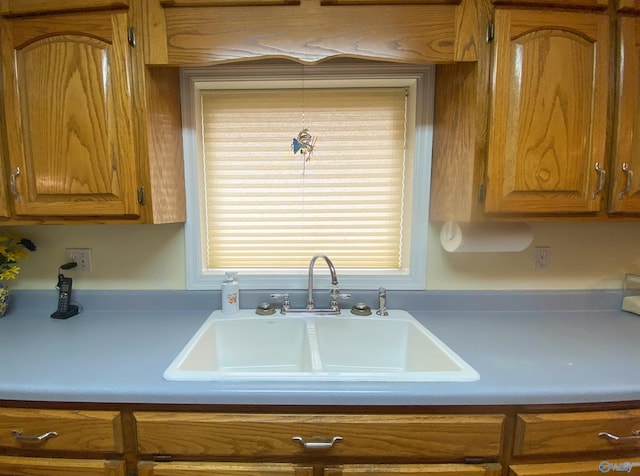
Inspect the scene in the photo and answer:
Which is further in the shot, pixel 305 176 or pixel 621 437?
pixel 305 176

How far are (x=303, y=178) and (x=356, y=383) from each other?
0.94 meters

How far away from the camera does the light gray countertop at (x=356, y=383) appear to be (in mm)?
837

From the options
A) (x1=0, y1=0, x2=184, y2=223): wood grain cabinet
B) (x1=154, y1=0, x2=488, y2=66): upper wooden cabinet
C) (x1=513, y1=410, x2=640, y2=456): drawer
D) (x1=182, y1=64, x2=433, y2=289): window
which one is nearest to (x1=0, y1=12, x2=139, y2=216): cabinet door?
(x1=0, y1=0, x2=184, y2=223): wood grain cabinet

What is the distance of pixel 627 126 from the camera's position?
1091 mm

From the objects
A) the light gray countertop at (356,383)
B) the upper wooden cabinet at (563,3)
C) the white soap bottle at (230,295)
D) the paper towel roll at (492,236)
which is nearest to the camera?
the light gray countertop at (356,383)

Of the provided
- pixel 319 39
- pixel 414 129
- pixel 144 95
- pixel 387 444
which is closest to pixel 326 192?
pixel 414 129

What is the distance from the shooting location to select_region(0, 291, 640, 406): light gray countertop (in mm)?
837

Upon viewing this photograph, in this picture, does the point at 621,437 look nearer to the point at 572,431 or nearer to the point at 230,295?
the point at 572,431

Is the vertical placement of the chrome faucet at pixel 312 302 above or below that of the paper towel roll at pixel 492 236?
below

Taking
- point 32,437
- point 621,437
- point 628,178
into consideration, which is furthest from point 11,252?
point 628,178

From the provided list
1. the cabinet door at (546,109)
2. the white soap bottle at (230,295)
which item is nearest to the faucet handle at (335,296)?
the white soap bottle at (230,295)

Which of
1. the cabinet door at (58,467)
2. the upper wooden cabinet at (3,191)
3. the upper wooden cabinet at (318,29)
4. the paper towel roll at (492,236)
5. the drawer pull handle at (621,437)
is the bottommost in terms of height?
the cabinet door at (58,467)

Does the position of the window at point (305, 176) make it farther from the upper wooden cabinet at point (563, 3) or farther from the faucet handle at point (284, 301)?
the upper wooden cabinet at point (563, 3)

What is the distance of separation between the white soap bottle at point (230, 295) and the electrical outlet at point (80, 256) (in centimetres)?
64
